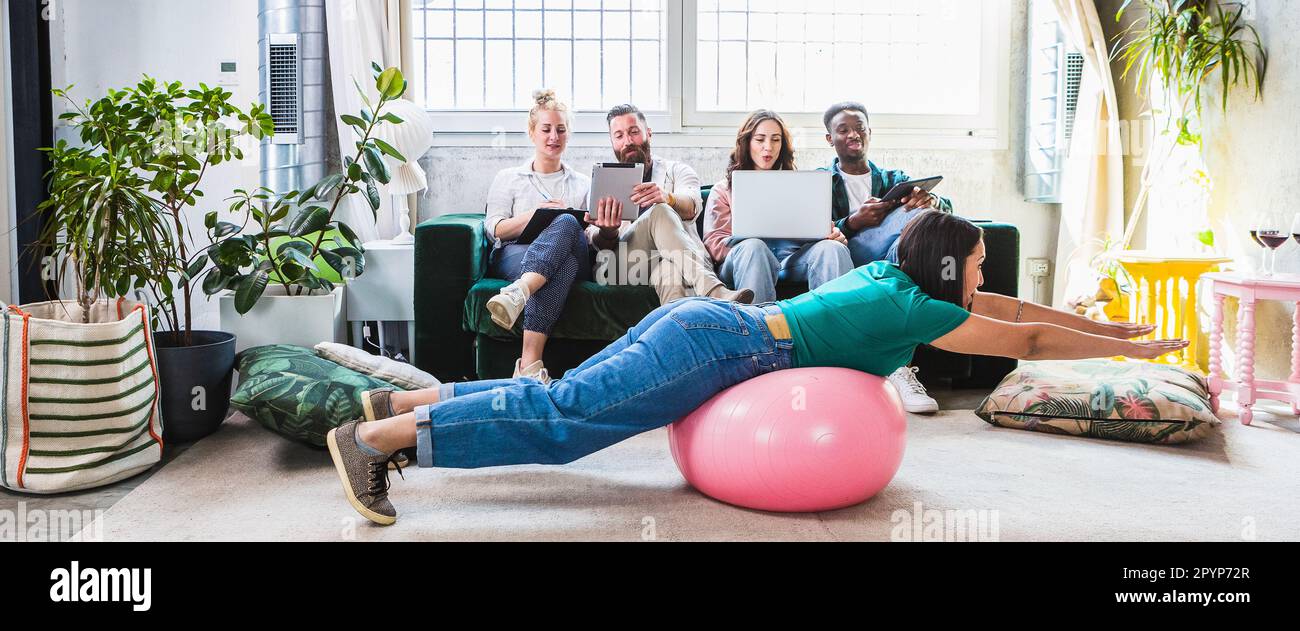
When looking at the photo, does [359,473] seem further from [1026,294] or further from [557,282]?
[1026,294]

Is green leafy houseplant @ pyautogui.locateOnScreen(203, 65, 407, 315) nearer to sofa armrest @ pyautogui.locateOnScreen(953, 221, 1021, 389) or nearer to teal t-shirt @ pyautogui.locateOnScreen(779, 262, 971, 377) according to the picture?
teal t-shirt @ pyautogui.locateOnScreen(779, 262, 971, 377)

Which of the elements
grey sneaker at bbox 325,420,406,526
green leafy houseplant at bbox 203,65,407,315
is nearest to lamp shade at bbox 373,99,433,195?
green leafy houseplant at bbox 203,65,407,315

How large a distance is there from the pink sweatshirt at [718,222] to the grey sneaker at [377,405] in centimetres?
151

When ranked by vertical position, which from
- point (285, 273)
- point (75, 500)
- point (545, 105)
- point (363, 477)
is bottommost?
point (75, 500)

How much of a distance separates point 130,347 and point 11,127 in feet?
5.40

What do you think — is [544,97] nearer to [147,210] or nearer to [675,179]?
[675,179]

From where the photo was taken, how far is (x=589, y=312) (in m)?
3.07

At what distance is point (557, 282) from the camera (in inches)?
119

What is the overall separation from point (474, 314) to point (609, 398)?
4.11ft

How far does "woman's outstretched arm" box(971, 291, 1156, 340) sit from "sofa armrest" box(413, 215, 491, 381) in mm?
1604

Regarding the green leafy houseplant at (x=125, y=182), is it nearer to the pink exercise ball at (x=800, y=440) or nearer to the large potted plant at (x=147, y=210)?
the large potted plant at (x=147, y=210)

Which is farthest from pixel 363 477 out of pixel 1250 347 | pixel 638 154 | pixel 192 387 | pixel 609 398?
pixel 1250 347

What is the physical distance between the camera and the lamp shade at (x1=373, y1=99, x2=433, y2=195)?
367cm
